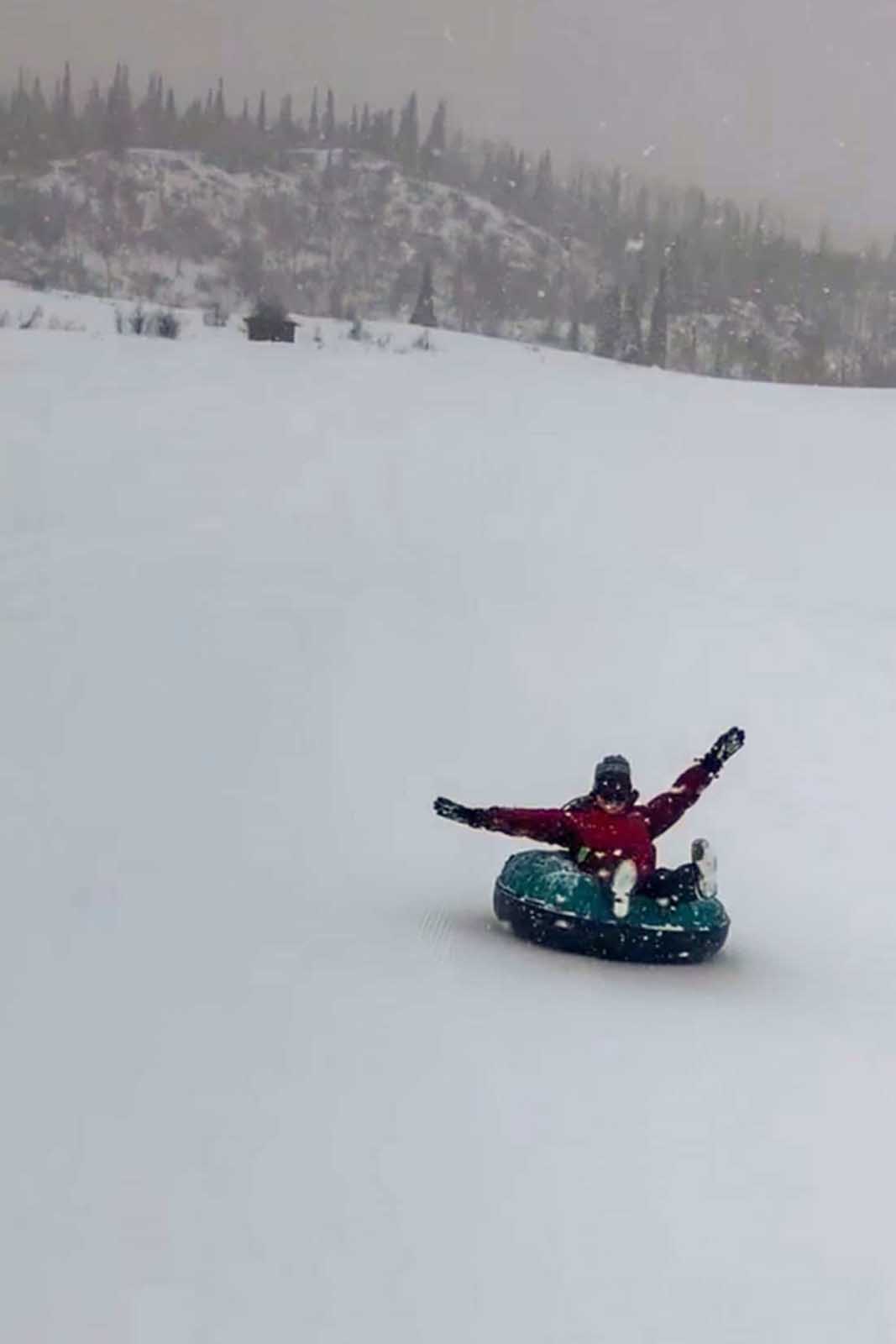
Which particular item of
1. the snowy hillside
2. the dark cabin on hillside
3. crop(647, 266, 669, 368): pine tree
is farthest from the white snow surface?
crop(647, 266, 669, 368): pine tree

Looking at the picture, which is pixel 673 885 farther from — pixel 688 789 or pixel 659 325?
pixel 659 325

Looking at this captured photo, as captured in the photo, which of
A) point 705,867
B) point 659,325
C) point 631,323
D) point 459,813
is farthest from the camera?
point 659,325

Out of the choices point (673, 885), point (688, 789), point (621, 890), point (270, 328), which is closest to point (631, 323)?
point (270, 328)

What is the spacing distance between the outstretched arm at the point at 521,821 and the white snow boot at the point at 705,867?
1.83 feet

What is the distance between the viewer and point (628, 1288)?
3830 millimetres

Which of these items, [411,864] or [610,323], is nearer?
[411,864]

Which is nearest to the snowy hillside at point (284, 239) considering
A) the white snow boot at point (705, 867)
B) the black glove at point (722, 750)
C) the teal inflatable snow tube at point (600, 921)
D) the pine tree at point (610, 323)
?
the pine tree at point (610, 323)

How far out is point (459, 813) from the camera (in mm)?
7051

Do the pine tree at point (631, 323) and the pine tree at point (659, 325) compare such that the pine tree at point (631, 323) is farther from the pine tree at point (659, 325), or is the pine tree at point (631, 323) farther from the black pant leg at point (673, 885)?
the black pant leg at point (673, 885)

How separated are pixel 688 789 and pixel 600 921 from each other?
950mm

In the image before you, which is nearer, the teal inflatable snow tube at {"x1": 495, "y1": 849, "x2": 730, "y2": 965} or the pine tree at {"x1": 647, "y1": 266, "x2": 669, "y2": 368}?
the teal inflatable snow tube at {"x1": 495, "y1": 849, "x2": 730, "y2": 965}

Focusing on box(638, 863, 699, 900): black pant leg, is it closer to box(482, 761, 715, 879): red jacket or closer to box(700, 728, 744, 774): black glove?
box(482, 761, 715, 879): red jacket

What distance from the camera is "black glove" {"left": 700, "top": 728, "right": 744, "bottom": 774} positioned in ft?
24.3

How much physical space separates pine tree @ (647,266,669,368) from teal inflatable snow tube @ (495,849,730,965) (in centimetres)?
3412
